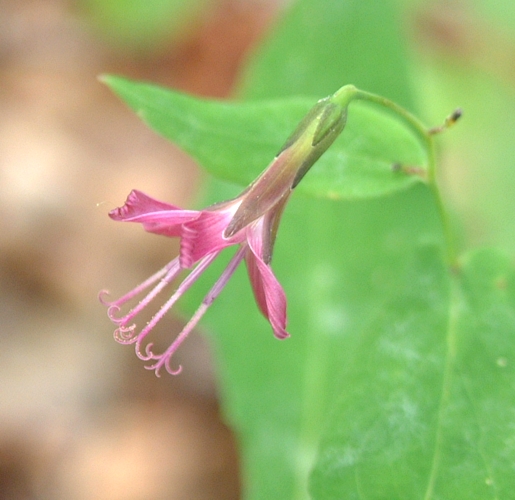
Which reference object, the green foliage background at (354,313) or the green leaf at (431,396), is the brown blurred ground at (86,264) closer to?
the green foliage background at (354,313)

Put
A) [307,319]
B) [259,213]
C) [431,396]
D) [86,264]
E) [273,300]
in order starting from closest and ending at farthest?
[273,300]
[259,213]
[431,396]
[307,319]
[86,264]

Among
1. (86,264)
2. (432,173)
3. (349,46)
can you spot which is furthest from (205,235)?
(86,264)

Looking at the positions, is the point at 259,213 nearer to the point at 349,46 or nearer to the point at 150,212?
the point at 150,212

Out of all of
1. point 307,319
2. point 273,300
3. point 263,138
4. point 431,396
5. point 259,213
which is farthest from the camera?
point 307,319

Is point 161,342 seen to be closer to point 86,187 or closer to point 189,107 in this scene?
point 86,187

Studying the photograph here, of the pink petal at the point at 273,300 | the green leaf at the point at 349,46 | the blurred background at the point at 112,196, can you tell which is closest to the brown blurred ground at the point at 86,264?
the blurred background at the point at 112,196

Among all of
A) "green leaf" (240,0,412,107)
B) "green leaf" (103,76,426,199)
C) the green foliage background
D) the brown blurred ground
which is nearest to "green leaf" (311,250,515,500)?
the green foliage background

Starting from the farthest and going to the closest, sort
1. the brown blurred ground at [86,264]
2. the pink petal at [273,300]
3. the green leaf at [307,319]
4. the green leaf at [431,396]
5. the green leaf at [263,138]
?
the brown blurred ground at [86,264] → the green leaf at [307,319] → the green leaf at [263,138] → the green leaf at [431,396] → the pink petal at [273,300]
